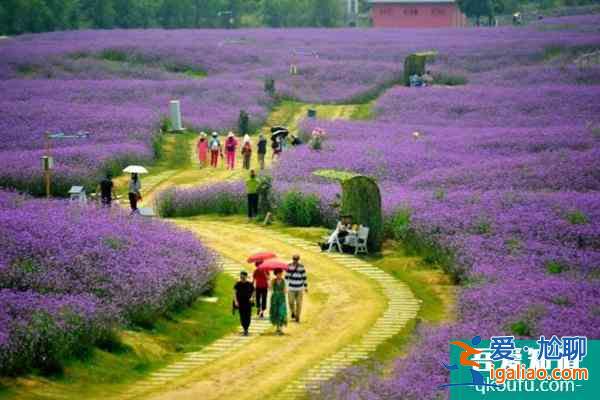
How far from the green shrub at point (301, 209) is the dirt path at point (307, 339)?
8.00 ft

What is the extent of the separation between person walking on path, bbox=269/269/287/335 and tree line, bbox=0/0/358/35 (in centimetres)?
10581

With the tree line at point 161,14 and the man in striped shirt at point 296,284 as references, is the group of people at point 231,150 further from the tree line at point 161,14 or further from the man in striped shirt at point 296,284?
the tree line at point 161,14

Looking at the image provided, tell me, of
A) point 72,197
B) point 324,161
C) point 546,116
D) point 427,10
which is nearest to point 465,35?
point 427,10

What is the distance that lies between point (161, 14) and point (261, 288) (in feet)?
399

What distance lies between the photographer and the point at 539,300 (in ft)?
79.7

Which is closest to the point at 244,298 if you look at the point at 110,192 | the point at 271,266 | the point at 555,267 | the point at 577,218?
the point at 271,266

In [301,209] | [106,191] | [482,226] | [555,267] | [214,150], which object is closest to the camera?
[555,267]

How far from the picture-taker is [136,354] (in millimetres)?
23969

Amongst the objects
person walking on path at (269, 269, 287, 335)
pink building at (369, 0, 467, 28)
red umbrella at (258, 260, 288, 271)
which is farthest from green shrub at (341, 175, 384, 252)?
pink building at (369, 0, 467, 28)

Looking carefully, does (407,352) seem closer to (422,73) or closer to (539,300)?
(539,300)

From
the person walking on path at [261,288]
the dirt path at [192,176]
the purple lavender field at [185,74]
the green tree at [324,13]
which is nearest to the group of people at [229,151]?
the dirt path at [192,176]

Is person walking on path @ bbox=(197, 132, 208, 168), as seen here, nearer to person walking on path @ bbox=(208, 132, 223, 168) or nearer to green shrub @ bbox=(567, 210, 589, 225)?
person walking on path @ bbox=(208, 132, 223, 168)

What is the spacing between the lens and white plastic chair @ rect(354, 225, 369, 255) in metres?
34.2

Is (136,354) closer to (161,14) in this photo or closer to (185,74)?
(185,74)
